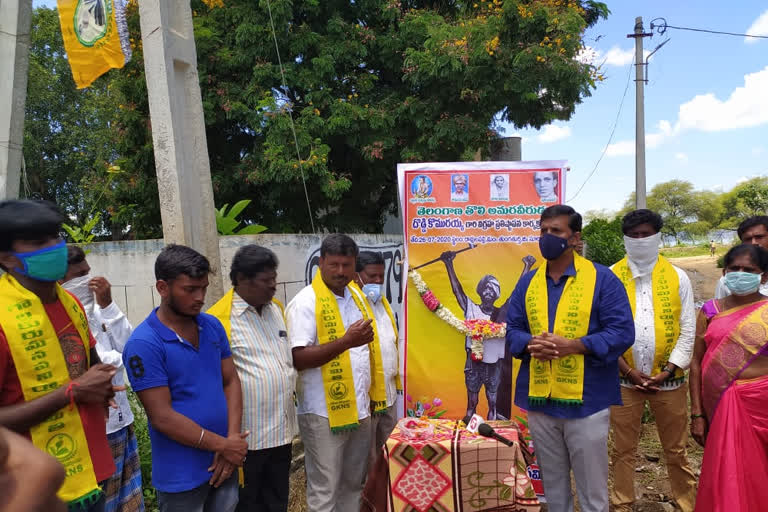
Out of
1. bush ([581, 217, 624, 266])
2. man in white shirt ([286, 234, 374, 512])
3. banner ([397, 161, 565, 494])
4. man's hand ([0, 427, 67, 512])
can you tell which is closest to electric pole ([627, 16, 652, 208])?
bush ([581, 217, 624, 266])

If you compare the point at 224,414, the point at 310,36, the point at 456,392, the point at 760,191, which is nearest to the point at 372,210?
the point at 310,36

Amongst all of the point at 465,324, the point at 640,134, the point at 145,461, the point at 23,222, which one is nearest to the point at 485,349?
the point at 465,324

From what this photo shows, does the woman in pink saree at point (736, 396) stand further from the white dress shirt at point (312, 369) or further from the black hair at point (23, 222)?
the black hair at point (23, 222)

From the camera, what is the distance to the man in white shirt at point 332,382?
317cm

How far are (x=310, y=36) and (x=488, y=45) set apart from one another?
2.90 m

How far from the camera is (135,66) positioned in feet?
29.8

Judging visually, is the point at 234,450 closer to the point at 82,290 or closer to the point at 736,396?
the point at 82,290

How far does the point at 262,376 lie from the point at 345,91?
7550mm

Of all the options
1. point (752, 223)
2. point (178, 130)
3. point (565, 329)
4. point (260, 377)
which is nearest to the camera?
point (260, 377)

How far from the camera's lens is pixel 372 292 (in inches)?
149

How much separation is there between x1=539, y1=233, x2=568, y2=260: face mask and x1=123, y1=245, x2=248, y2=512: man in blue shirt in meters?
1.82

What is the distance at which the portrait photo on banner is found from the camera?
4.40m

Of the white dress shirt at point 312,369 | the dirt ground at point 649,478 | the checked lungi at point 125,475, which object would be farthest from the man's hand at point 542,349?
the checked lungi at point 125,475

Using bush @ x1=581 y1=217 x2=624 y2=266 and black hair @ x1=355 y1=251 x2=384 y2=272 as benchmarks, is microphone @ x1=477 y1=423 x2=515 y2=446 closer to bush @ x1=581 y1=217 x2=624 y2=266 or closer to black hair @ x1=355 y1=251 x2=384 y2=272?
black hair @ x1=355 y1=251 x2=384 y2=272
